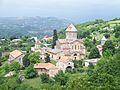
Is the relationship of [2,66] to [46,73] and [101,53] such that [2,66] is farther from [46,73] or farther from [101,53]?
[101,53]

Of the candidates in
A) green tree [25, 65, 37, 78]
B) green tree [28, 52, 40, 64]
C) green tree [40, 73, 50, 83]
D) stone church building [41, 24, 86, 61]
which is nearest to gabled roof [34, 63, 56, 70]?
green tree [25, 65, 37, 78]

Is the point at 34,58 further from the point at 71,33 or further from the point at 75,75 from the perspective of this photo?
the point at 71,33

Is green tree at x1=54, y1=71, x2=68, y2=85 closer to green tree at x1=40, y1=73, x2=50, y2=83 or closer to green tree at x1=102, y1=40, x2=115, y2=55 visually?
green tree at x1=40, y1=73, x2=50, y2=83

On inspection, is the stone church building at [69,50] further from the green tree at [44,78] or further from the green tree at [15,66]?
the green tree at [44,78]

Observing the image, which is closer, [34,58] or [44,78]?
[44,78]

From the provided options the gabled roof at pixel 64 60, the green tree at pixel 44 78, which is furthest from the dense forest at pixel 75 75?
the gabled roof at pixel 64 60

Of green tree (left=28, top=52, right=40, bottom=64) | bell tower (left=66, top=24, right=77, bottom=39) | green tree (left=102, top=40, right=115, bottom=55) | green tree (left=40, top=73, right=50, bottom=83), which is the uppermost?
bell tower (left=66, top=24, right=77, bottom=39)

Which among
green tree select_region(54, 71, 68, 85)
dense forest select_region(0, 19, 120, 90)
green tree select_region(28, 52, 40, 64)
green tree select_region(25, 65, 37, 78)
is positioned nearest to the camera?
dense forest select_region(0, 19, 120, 90)

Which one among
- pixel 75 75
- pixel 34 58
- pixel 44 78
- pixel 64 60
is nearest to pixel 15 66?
pixel 34 58

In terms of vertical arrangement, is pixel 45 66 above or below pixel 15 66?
above

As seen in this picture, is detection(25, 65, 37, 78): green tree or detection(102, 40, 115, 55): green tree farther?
detection(102, 40, 115, 55): green tree

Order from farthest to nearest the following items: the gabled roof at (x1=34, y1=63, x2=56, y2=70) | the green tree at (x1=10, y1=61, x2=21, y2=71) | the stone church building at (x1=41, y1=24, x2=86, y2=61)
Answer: the stone church building at (x1=41, y1=24, x2=86, y2=61)
the green tree at (x1=10, y1=61, x2=21, y2=71)
the gabled roof at (x1=34, y1=63, x2=56, y2=70)
